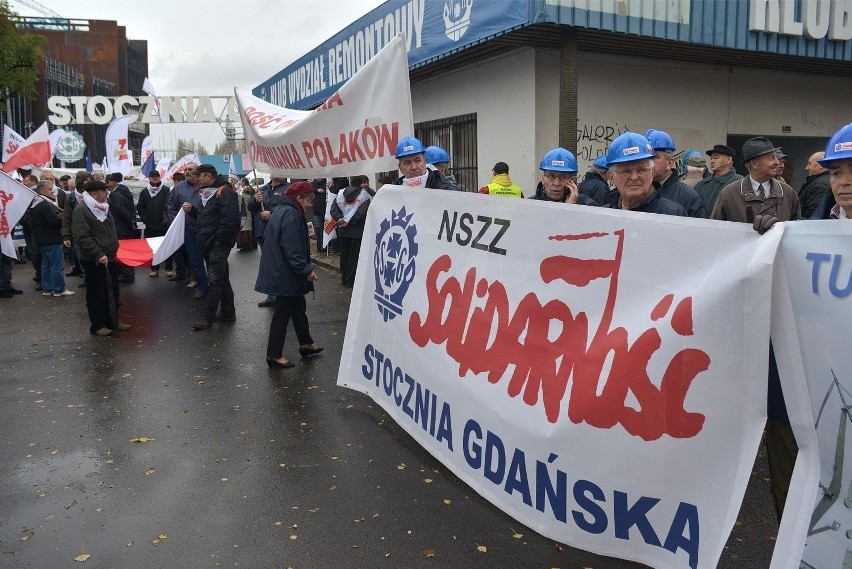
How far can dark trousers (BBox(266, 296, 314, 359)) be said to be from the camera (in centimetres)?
698

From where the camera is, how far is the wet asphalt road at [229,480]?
361 centimetres

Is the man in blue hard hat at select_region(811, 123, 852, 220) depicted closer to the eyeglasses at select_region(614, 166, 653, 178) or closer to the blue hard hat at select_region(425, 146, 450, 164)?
the eyeglasses at select_region(614, 166, 653, 178)

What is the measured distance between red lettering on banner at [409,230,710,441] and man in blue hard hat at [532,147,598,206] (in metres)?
1.29

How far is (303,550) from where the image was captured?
142 inches

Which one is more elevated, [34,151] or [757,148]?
[34,151]

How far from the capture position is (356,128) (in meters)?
6.32

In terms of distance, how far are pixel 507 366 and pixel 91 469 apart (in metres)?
2.97

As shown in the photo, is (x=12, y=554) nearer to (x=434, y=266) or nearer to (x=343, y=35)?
(x=434, y=266)

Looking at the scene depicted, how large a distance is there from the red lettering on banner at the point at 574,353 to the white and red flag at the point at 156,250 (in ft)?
27.1

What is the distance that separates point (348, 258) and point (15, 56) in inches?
918

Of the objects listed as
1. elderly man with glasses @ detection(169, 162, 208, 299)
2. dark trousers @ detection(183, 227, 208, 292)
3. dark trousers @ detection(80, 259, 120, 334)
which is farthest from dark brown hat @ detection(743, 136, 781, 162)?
dark trousers @ detection(183, 227, 208, 292)

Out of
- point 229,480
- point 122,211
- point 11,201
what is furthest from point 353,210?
point 229,480

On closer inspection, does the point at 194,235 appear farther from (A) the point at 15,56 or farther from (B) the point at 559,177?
(A) the point at 15,56

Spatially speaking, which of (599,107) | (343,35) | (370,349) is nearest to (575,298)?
(370,349)
